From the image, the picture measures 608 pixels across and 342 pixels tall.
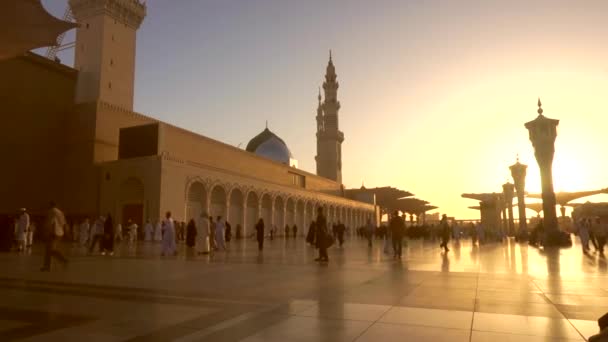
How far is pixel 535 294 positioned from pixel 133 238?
2344cm

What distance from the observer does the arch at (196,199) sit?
98.1 feet

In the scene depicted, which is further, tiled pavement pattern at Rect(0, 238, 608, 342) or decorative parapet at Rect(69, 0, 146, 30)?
decorative parapet at Rect(69, 0, 146, 30)

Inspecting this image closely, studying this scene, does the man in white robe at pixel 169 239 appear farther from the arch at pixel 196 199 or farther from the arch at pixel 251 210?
the arch at pixel 251 210

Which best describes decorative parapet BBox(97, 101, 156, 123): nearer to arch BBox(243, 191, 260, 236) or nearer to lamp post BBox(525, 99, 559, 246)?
arch BBox(243, 191, 260, 236)

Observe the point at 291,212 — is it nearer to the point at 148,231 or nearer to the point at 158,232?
the point at 148,231

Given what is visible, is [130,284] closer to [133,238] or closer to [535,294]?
[535,294]

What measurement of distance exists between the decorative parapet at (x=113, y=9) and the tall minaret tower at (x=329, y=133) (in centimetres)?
3527

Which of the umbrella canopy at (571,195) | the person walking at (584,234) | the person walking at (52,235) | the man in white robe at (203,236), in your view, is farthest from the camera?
the umbrella canopy at (571,195)

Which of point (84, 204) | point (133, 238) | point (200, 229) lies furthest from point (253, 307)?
point (84, 204)

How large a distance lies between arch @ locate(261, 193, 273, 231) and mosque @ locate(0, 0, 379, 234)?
0.43 ft

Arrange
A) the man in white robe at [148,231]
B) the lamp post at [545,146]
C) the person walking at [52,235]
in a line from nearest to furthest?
the person walking at [52,235] → the lamp post at [545,146] → the man in white robe at [148,231]

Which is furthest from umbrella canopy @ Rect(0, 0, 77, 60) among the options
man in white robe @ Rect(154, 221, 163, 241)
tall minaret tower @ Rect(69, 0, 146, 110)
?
tall minaret tower @ Rect(69, 0, 146, 110)

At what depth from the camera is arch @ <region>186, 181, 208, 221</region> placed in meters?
29.9

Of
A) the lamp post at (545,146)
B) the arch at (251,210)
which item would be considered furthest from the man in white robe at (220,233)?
the arch at (251,210)
